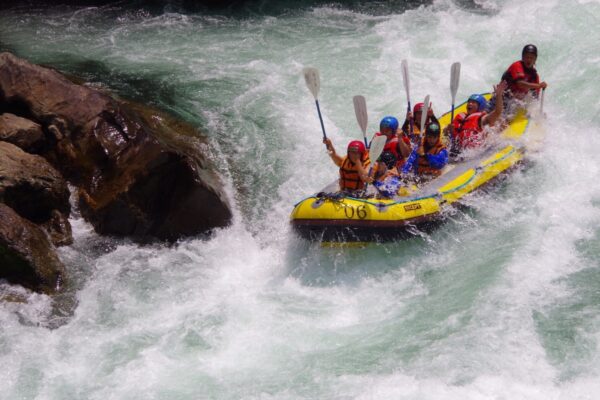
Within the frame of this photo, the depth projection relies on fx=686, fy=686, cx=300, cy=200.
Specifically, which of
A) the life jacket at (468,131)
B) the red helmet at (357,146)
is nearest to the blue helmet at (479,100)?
the life jacket at (468,131)

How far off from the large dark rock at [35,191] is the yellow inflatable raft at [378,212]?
252cm

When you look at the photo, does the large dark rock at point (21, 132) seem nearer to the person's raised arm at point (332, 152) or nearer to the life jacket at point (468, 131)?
the person's raised arm at point (332, 152)

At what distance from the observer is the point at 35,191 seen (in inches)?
280

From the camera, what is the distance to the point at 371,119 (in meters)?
9.37

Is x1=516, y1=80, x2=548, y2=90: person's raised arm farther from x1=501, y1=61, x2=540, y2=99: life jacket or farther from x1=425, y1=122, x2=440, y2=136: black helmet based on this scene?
x1=425, y1=122, x2=440, y2=136: black helmet

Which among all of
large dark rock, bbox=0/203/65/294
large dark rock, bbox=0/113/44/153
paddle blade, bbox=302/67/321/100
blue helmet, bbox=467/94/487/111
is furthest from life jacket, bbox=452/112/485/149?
large dark rock, bbox=0/113/44/153

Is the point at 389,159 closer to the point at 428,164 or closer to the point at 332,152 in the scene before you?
the point at 428,164

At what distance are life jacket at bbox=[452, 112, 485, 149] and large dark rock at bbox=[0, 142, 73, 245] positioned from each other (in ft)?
14.4

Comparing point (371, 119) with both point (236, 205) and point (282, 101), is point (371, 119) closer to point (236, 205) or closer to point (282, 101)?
point (282, 101)

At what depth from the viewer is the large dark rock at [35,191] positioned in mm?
6930

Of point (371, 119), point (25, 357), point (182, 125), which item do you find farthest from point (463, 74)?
point (25, 357)

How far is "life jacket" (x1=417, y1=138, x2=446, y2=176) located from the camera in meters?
7.33

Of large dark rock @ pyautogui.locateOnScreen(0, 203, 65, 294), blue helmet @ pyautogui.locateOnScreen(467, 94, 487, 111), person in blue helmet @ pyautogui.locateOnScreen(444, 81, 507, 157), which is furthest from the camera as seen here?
blue helmet @ pyautogui.locateOnScreen(467, 94, 487, 111)

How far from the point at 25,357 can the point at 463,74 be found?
737 centimetres
